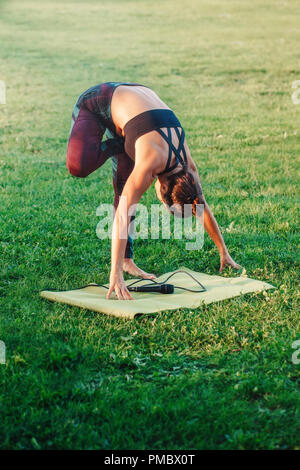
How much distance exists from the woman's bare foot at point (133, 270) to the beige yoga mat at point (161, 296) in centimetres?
9

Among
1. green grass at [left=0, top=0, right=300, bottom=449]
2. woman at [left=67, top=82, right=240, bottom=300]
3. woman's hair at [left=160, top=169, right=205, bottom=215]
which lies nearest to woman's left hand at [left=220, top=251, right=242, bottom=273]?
woman at [left=67, top=82, right=240, bottom=300]

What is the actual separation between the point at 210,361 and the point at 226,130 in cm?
840

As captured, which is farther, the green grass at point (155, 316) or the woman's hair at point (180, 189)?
the woman's hair at point (180, 189)

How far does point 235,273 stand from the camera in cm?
551

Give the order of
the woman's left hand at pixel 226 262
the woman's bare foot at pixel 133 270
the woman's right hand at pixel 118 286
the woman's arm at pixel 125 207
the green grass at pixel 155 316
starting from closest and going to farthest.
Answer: the green grass at pixel 155 316, the woman's arm at pixel 125 207, the woman's right hand at pixel 118 286, the woman's bare foot at pixel 133 270, the woman's left hand at pixel 226 262

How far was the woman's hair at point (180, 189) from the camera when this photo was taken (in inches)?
182

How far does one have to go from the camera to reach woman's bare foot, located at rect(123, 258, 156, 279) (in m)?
5.46

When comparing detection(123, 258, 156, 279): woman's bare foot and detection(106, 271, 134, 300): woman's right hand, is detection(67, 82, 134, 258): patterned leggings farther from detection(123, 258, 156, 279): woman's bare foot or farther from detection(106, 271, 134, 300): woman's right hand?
detection(106, 271, 134, 300): woman's right hand

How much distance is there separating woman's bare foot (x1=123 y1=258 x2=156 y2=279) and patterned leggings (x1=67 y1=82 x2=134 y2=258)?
38.0 inches

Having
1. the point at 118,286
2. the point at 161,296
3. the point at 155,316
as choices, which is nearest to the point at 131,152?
the point at 118,286

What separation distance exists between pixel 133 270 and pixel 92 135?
1327mm

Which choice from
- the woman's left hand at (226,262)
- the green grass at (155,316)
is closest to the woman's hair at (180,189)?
the green grass at (155,316)

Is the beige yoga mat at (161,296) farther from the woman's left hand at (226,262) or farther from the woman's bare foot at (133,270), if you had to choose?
the woman's left hand at (226,262)

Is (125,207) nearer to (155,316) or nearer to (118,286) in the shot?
(118,286)
